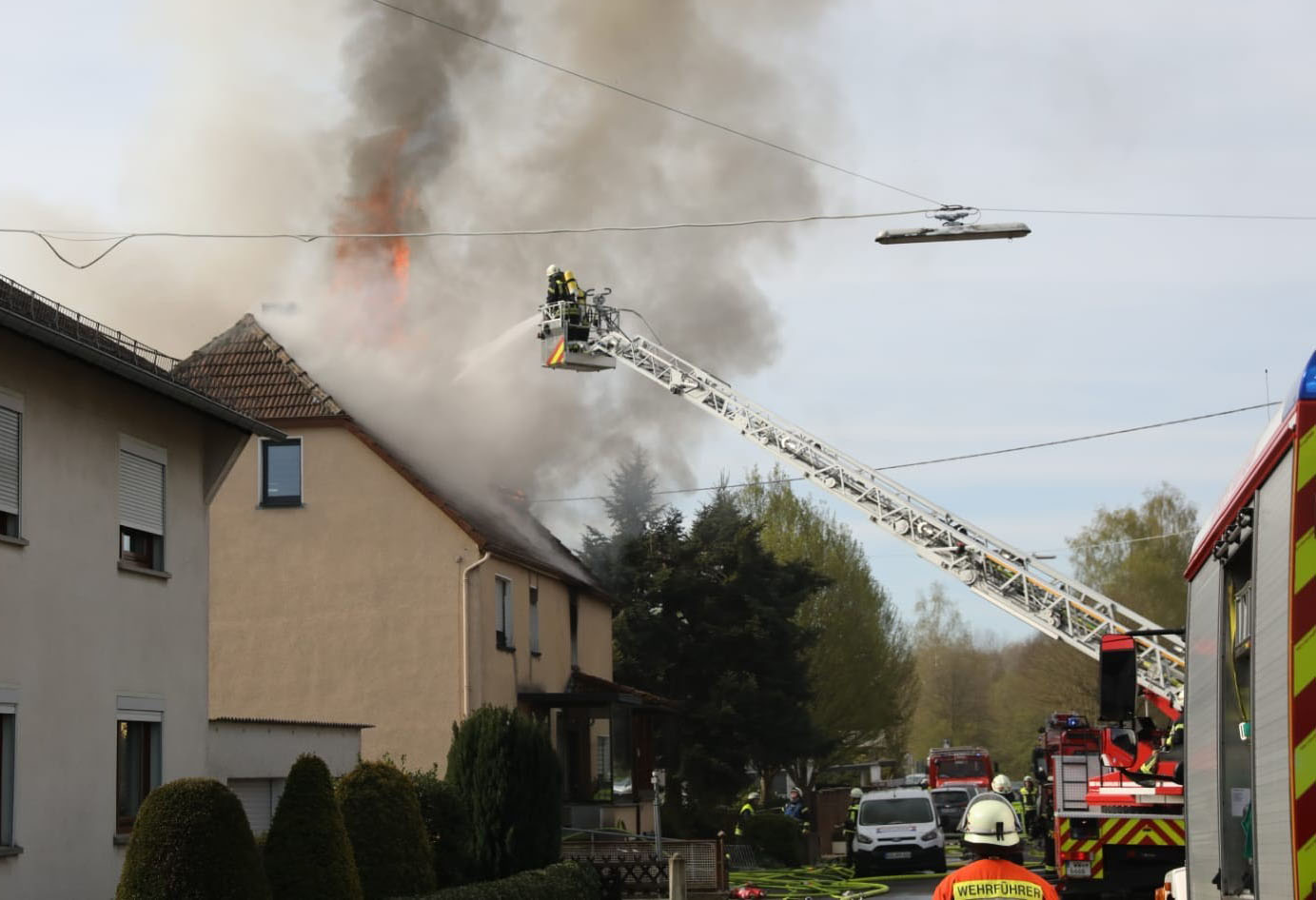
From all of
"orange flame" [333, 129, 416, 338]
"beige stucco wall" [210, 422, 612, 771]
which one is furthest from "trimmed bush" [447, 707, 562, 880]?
"orange flame" [333, 129, 416, 338]

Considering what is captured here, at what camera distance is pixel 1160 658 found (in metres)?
25.2

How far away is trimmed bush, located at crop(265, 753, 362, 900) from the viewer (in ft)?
42.6

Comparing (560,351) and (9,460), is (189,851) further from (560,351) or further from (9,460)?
(560,351)

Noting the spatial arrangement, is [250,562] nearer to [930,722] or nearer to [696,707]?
[696,707]

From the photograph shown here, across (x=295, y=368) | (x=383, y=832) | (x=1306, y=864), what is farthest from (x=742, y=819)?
(x=1306, y=864)

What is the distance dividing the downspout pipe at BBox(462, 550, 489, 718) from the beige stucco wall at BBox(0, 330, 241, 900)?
35.9 ft

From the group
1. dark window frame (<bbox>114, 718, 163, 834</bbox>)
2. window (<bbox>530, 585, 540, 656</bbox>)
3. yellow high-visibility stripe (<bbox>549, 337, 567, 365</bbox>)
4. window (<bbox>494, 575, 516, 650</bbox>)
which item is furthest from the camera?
window (<bbox>530, 585, 540, 656</bbox>)

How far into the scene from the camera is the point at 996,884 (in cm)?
568

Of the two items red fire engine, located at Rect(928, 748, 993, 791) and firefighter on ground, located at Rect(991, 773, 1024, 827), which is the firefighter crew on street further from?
red fire engine, located at Rect(928, 748, 993, 791)

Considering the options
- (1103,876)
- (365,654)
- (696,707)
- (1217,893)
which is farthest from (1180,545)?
(1217,893)

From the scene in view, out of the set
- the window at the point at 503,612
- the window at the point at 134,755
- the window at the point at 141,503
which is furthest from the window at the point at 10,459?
the window at the point at 503,612

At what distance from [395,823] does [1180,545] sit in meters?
52.1

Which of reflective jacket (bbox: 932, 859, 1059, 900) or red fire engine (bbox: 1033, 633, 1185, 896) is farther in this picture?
red fire engine (bbox: 1033, 633, 1185, 896)

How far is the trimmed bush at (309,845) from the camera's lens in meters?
13.0
